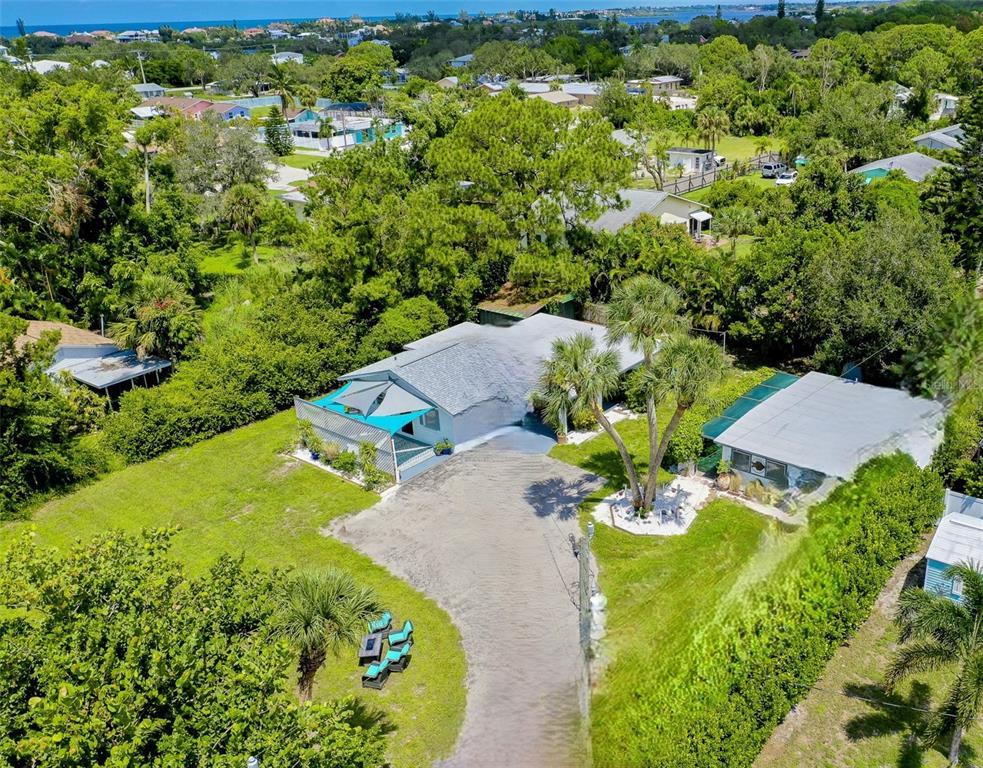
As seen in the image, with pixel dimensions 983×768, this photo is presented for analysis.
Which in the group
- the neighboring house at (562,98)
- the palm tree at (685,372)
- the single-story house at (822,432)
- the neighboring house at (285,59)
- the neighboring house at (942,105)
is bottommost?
the single-story house at (822,432)

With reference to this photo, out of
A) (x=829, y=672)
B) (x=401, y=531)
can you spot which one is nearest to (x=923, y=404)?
(x=829, y=672)

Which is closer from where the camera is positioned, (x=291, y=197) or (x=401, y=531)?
(x=401, y=531)

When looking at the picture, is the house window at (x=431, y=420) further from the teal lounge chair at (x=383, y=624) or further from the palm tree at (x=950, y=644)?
the palm tree at (x=950, y=644)

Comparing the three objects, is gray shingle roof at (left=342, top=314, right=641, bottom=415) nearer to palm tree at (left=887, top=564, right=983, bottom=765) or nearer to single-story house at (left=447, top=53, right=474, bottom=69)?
palm tree at (left=887, top=564, right=983, bottom=765)

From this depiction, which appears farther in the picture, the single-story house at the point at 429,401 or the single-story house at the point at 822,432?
the single-story house at the point at 429,401

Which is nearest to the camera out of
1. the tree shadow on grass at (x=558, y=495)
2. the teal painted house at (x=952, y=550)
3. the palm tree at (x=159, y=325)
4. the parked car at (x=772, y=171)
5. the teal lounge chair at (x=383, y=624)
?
the teal painted house at (x=952, y=550)

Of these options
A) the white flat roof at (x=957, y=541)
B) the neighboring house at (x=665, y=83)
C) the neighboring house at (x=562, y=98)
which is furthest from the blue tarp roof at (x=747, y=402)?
the neighboring house at (x=665, y=83)

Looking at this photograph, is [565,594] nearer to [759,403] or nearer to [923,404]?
[759,403]
